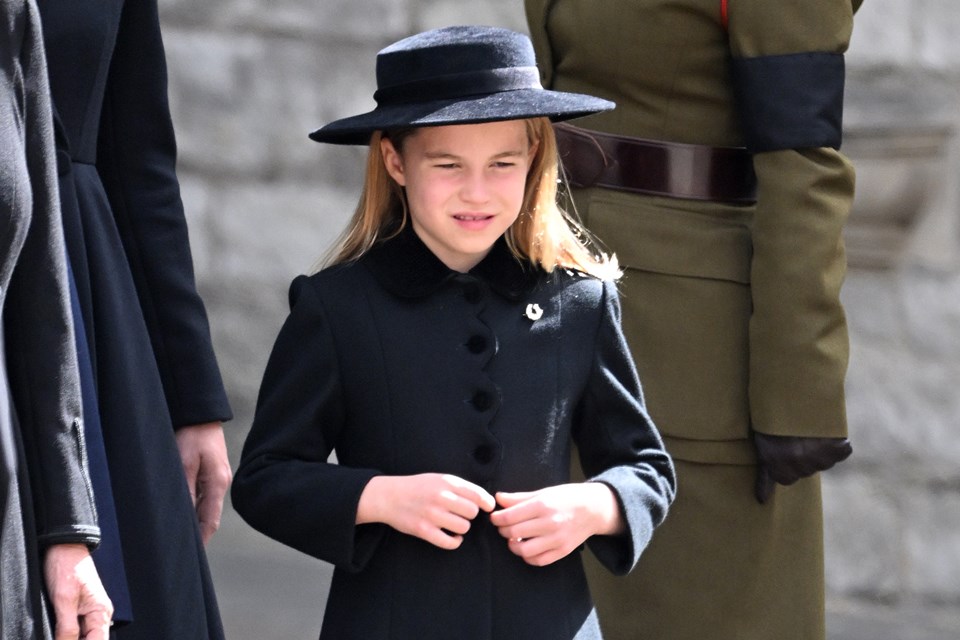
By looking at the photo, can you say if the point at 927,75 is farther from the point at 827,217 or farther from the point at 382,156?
the point at 382,156

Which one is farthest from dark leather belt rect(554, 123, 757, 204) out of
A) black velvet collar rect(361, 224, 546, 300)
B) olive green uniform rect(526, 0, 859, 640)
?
black velvet collar rect(361, 224, 546, 300)

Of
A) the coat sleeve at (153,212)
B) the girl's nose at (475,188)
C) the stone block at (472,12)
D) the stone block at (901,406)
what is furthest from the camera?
the stone block at (472,12)

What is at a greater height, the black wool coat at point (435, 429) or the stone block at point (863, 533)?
the black wool coat at point (435, 429)

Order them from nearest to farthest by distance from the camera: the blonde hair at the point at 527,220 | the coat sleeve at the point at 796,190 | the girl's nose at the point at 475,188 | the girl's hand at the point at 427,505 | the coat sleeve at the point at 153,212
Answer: the girl's hand at the point at 427,505 < the girl's nose at the point at 475,188 < the blonde hair at the point at 527,220 < the coat sleeve at the point at 153,212 < the coat sleeve at the point at 796,190

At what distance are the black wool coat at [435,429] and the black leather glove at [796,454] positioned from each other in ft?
1.90

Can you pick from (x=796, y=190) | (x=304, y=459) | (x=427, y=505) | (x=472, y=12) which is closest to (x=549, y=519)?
(x=427, y=505)

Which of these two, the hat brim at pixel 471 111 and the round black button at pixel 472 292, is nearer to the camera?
the hat brim at pixel 471 111

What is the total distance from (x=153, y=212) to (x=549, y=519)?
Answer: 712 mm

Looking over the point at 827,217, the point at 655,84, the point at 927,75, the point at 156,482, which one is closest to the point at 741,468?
the point at 827,217

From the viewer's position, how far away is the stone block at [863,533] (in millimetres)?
4949

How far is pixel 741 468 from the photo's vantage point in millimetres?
2912

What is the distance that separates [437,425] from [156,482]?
35 centimetres

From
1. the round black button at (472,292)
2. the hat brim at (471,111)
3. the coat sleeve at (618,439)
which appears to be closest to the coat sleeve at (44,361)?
the hat brim at (471,111)

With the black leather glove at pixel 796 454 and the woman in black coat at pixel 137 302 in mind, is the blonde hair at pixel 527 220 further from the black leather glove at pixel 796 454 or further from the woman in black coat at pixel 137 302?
the black leather glove at pixel 796 454
